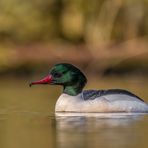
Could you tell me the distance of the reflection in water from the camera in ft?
42.8

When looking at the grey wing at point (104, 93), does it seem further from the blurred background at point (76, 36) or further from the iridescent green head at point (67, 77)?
the blurred background at point (76, 36)

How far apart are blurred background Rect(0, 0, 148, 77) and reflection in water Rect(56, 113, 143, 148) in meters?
10.5

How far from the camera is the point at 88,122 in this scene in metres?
15.3

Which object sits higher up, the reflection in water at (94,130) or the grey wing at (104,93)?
the grey wing at (104,93)

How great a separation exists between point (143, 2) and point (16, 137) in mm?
13424

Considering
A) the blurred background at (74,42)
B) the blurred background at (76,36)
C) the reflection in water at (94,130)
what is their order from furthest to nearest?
1. the blurred background at (76,36)
2. the blurred background at (74,42)
3. the reflection in water at (94,130)

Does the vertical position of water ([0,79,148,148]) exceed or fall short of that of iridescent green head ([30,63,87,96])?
it falls short

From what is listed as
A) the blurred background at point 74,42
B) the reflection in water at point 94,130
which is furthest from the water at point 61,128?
the blurred background at point 74,42

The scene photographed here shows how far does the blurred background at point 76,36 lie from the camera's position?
2750 centimetres

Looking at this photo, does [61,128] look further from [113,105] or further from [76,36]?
[76,36]

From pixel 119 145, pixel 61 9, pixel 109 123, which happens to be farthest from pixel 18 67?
pixel 119 145

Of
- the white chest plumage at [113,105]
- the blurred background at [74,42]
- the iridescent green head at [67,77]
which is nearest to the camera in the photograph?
the white chest plumage at [113,105]

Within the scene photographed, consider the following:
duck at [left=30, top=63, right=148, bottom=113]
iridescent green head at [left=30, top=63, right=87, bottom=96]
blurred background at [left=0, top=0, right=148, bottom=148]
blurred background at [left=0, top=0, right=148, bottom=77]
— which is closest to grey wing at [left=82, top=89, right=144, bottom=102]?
duck at [left=30, top=63, right=148, bottom=113]

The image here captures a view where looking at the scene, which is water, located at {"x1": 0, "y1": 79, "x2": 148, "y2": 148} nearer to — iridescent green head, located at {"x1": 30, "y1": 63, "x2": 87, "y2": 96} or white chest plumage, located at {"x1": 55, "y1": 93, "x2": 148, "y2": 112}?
white chest plumage, located at {"x1": 55, "y1": 93, "x2": 148, "y2": 112}
